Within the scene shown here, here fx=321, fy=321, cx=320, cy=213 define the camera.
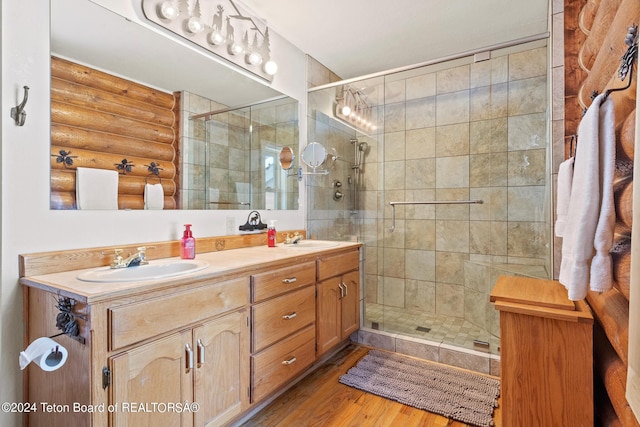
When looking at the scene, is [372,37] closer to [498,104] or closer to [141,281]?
[498,104]

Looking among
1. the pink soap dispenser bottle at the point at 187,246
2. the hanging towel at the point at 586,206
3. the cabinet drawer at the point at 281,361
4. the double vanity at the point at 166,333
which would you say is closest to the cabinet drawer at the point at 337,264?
the double vanity at the point at 166,333

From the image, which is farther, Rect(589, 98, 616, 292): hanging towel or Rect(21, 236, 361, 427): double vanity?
Rect(21, 236, 361, 427): double vanity

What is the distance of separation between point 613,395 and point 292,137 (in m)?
2.39

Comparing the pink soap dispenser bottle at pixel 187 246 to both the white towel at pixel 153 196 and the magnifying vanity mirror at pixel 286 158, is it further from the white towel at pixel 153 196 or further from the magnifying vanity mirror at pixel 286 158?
the magnifying vanity mirror at pixel 286 158

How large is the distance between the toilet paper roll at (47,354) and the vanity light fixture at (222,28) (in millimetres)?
1579

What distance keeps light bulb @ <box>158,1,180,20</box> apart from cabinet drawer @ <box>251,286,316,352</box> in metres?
1.61

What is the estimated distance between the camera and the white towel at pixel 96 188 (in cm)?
142

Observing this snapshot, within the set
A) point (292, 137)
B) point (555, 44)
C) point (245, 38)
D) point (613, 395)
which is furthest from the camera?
point (292, 137)

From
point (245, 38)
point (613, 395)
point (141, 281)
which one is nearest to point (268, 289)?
point (141, 281)

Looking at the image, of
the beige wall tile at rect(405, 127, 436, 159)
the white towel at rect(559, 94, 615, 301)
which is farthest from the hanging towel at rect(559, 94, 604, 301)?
the beige wall tile at rect(405, 127, 436, 159)

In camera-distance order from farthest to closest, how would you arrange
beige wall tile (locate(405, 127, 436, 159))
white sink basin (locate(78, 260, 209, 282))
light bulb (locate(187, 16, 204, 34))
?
beige wall tile (locate(405, 127, 436, 159)), light bulb (locate(187, 16, 204, 34)), white sink basin (locate(78, 260, 209, 282))

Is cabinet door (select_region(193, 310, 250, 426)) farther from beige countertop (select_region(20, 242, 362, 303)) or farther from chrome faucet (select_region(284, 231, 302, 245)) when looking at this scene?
chrome faucet (select_region(284, 231, 302, 245))

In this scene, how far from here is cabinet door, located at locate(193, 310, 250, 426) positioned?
132 centimetres

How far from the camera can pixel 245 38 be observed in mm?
2238
